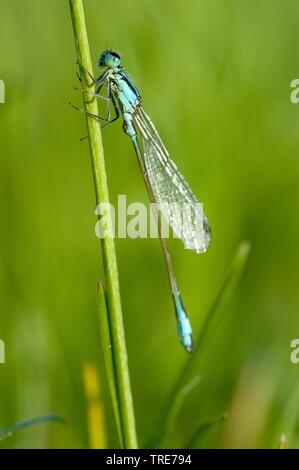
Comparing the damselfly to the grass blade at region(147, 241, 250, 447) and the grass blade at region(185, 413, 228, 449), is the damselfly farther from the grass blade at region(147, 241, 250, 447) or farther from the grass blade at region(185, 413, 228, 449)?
the grass blade at region(185, 413, 228, 449)

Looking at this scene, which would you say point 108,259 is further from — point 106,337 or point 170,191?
point 170,191

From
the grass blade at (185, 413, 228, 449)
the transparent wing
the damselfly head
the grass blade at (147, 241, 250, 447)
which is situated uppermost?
A: the damselfly head

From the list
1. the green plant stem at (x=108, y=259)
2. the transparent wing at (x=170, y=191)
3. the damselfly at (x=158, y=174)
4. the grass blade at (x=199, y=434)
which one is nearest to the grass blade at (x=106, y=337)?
the green plant stem at (x=108, y=259)

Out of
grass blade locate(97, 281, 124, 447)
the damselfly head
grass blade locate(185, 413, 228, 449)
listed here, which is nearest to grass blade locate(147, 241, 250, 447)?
grass blade locate(185, 413, 228, 449)

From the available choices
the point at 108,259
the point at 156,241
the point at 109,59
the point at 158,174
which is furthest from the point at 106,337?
the point at 156,241

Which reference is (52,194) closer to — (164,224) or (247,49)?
(164,224)

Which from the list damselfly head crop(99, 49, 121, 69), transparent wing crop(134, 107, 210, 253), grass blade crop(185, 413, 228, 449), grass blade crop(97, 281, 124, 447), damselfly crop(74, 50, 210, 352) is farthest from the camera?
transparent wing crop(134, 107, 210, 253)
